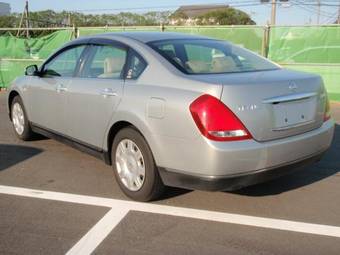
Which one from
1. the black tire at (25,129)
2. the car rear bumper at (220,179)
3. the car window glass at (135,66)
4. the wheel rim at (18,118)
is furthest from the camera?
the wheel rim at (18,118)

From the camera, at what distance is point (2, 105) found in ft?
37.9

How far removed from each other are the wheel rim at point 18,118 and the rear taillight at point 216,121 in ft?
12.6

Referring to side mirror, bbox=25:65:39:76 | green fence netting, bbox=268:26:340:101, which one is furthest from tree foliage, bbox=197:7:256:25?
side mirror, bbox=25:65:39:76

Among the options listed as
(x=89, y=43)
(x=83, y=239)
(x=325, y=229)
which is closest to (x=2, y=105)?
(x=89, y=43)

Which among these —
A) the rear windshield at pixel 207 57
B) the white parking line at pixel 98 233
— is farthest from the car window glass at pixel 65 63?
the white parking line at pixel 98 233

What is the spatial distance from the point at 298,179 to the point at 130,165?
190cm

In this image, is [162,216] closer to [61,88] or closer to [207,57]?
[207,57]

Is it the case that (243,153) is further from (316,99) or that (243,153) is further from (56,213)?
(56,213)

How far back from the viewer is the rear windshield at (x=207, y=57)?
450 centimetres

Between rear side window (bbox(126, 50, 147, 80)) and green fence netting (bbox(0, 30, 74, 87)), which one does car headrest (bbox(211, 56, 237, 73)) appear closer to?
rear side window (bbox(126, 50, 147, 80))

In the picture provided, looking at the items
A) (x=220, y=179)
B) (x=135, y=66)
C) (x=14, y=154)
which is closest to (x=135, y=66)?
(x=135, y=66)

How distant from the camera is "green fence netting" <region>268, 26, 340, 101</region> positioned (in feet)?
39.7

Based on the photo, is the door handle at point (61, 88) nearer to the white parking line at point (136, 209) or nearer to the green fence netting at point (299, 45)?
the white parking line at point (136, 209)

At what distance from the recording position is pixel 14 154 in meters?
6.45
